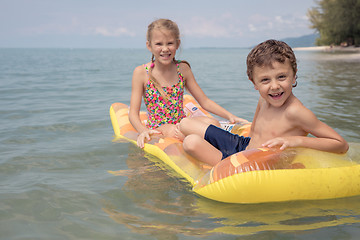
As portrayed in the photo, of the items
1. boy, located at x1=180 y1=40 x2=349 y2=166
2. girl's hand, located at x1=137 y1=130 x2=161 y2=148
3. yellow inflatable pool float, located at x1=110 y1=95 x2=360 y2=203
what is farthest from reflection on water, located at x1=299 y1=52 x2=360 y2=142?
girl's hand, located at x1=137 y1=130 x2=161 y2=148

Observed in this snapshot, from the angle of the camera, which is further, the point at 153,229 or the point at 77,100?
the point at 77,100

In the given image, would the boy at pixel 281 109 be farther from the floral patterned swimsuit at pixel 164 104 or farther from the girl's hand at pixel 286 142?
the floral patterned swimsuit at pixel 164 104

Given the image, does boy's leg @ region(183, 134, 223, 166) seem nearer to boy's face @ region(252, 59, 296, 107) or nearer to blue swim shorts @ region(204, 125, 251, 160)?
blue swim shorts @ region(204, 125, 251, 160)

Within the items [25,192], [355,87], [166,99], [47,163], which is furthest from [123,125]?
[355,87]

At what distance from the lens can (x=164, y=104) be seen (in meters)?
3.59

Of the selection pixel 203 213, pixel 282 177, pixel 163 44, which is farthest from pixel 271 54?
pixel 163 44

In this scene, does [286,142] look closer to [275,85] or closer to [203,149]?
[275,85]

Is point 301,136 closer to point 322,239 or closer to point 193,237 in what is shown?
point 322,239

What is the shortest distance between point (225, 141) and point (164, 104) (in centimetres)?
96

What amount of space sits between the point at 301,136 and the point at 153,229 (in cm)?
109

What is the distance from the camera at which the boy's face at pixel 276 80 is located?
7.57 feet

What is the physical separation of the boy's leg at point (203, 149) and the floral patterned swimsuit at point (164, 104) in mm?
901

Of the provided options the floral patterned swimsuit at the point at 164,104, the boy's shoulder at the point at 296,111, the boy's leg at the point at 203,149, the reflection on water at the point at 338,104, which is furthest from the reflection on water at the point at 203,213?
the reflection on water at the point at 338,104

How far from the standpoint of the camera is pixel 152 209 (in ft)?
7.75
